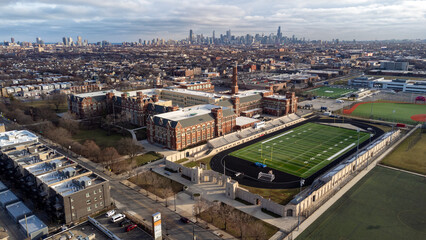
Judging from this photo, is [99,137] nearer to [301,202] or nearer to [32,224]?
[32,224]

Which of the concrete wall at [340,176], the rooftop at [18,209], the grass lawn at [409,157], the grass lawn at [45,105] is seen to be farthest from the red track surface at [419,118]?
the grass lawn at [45,105]

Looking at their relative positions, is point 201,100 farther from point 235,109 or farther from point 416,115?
point 416,115

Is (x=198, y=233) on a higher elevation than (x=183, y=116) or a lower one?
lower

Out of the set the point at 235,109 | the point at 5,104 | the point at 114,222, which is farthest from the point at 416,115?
the point at 5,104

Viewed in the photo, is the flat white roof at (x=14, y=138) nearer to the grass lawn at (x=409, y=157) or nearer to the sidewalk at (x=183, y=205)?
the sidewalk at (x=183, y=205)

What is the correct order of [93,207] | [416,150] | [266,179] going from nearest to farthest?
[93,207] → [266,179] → [416,150]
